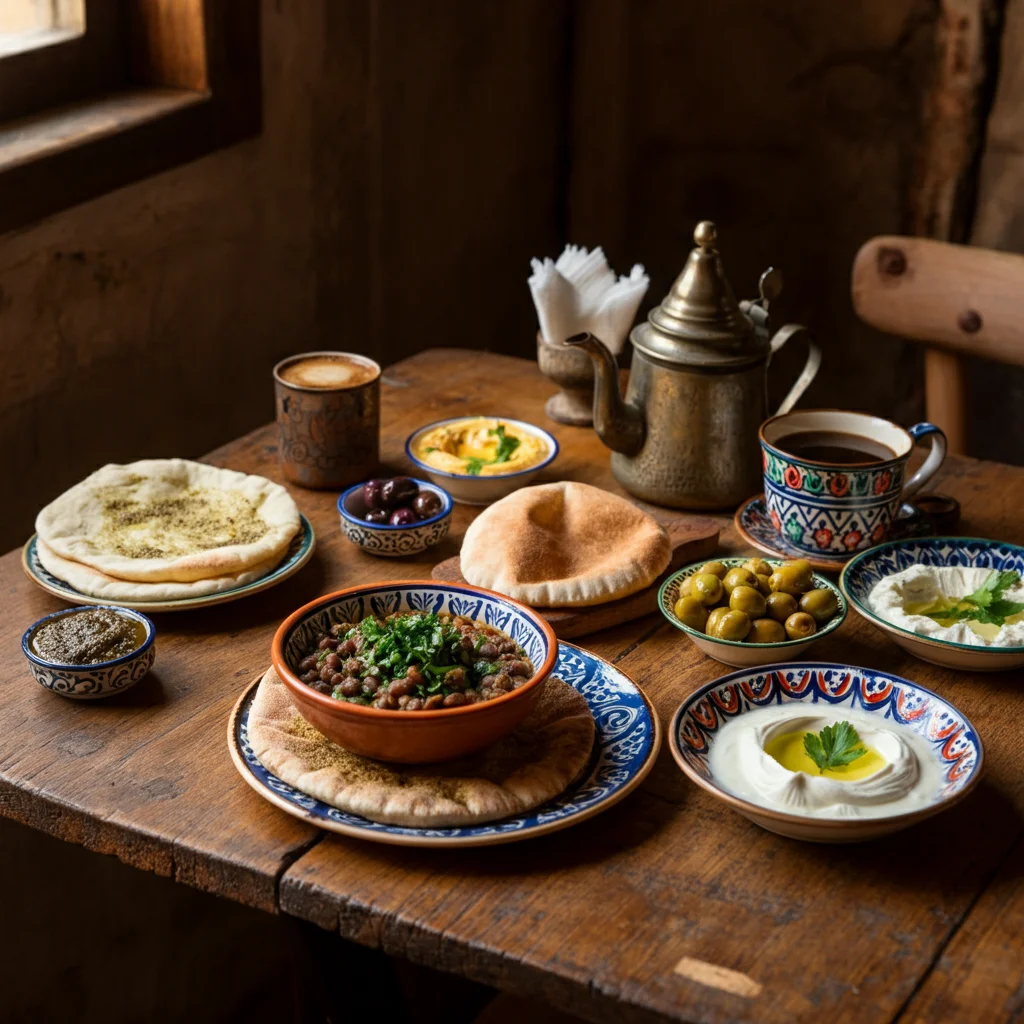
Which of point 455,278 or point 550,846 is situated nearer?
point 550,846

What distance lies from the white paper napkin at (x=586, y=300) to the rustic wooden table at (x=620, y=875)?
0.71m

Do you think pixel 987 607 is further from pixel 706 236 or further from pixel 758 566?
pixel 706 236

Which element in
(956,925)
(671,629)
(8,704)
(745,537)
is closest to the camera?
(956,925)

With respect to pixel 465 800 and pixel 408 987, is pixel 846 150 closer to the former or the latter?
pixel 408 987

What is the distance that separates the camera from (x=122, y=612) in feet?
4.59

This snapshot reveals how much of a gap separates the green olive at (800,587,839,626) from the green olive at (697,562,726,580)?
0.09m

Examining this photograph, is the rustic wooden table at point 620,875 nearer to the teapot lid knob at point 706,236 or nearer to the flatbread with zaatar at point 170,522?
the flatbread with zaatar at point 170,522

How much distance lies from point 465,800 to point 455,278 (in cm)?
235

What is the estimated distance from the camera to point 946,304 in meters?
2.36

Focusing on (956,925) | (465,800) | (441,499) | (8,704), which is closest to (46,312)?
(441,499)

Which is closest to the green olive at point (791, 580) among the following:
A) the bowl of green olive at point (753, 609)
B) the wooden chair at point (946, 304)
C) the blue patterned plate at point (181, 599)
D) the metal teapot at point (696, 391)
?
the bowl of green olive at point (753, 609)

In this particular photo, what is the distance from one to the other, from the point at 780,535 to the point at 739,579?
0.24 meters

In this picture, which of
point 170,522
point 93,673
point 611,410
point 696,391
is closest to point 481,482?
point 611,410

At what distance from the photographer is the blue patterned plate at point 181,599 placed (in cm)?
146
